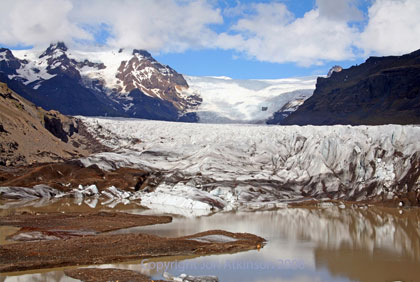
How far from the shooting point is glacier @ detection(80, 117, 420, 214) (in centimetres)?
4422

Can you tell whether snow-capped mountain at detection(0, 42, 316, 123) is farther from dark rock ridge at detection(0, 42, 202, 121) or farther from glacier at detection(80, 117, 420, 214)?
glacier at detection(80, 117, 420, 214)

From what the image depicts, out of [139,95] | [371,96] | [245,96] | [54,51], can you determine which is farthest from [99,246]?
[54,51]

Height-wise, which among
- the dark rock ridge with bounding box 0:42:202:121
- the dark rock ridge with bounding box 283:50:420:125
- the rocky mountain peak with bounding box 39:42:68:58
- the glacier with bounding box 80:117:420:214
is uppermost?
the rocky mountain peak with bounding box 39:42:68:58

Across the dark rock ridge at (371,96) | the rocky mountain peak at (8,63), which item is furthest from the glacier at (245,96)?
the rocky mountain peak at (8,63)

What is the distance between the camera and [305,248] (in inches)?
936

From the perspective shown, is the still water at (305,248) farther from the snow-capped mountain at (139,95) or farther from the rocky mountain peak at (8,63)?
the rocky mountain peak at (8,63)

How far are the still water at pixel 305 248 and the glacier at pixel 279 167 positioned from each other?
5.48 meters

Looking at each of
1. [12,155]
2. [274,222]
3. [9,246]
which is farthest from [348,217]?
[12,155]

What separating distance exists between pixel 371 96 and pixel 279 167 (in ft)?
223

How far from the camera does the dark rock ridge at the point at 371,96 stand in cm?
10106

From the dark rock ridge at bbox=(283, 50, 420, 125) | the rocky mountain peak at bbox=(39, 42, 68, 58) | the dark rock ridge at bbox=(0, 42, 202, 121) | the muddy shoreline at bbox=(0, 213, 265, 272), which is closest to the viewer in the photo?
the muddy shoreline at bbox=(0, 213, 265, 272)

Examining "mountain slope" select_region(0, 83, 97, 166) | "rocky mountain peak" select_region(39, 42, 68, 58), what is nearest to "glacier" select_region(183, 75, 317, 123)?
"rocky mountain peak" select_region(39, 42, 68, 58)

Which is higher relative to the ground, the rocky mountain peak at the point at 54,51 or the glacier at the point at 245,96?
the rocky mountain peak at the point at 54,51

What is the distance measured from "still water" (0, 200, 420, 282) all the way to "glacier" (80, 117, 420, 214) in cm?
548
